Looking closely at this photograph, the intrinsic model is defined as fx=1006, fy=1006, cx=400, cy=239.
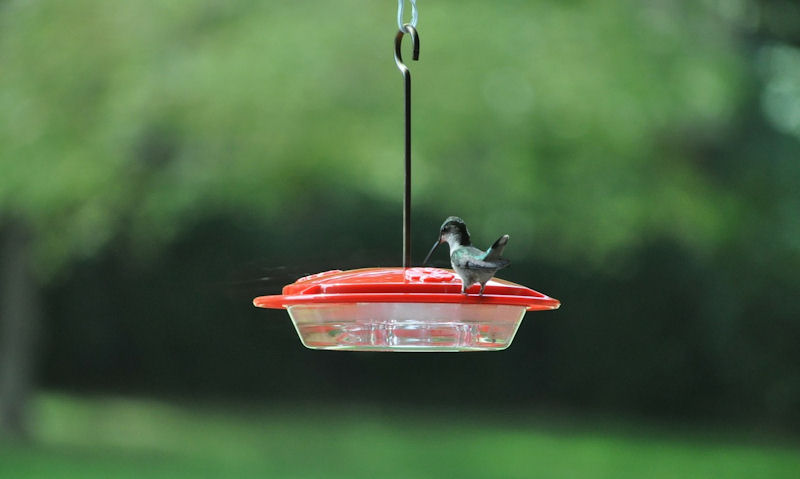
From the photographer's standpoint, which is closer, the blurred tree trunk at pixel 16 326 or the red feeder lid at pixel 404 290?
the red feeder lid at pixel 404 290

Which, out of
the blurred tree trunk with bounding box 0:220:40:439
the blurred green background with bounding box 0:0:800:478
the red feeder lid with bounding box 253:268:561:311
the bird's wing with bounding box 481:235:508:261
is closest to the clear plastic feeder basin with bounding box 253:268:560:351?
the red feeder lid with bounding box 253:268:561:311

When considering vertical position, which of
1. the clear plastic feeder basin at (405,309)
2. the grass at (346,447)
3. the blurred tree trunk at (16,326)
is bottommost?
the grass at (346,447)

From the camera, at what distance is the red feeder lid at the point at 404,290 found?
153 cm

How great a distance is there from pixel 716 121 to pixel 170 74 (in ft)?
12.4

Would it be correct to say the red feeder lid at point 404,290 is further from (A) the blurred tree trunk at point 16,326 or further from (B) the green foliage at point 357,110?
(A) the blurred tree trunk at point 16,326

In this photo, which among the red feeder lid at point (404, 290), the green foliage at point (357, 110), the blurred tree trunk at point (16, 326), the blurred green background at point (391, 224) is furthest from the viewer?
the blurred tree trunk at point (16, 326)

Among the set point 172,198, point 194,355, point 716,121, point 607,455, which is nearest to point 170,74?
point 172,198

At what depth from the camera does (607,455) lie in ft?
26.8

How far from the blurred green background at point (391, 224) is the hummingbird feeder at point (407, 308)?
3.97m

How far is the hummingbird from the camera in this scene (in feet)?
4.69

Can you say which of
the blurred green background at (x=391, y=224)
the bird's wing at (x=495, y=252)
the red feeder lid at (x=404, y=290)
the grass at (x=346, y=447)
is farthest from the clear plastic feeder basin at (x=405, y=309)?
the grass at (x=346, y=447)

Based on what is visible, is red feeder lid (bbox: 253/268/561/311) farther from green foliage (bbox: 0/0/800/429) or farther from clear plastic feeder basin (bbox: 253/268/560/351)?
green foliage (bbox: 0/0/800/429)

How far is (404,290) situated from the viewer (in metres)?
1.53

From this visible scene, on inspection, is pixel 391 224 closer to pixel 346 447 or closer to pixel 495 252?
pixel 346 447
